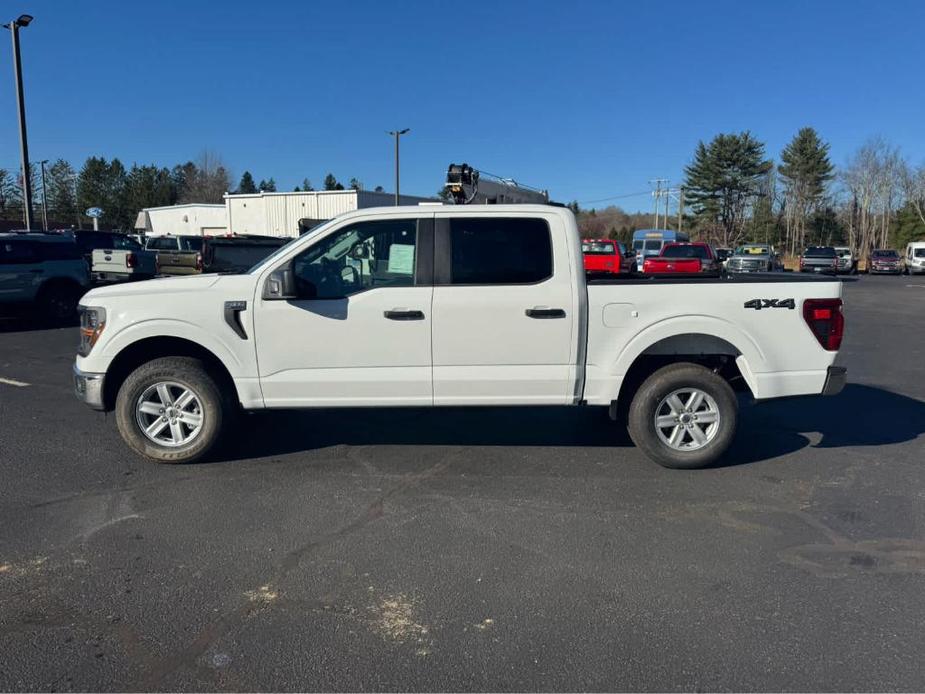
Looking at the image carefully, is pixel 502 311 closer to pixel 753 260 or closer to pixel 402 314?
pixel 402 314

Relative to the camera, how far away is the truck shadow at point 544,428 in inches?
229

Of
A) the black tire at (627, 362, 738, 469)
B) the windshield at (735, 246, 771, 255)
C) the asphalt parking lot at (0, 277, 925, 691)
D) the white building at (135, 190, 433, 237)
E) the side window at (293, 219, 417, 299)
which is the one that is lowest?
the asphalt parking lot at (0, 277, 925, 691)

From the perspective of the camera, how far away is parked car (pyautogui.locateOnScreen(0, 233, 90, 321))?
1257 centimetres

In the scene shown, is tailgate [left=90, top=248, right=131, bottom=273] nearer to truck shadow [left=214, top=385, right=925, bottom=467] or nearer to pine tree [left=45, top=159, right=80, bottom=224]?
truck shadow [left=214, top=385, right=925, bottom=467]

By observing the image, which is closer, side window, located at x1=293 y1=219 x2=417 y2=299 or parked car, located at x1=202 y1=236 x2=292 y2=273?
side window, located at x1=293 y1=219 x2=417 y2=299

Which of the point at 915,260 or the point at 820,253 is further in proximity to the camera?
Result: the point at 915,260

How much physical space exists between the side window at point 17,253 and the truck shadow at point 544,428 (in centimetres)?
899

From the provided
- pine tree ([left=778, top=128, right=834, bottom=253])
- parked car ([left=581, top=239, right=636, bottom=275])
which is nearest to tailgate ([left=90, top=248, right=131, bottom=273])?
parked car ([left=581, top=239, right=636, bottom=275])

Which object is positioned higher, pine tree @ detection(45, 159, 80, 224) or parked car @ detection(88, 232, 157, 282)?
pine tree @ detection(45, 159, 80, 224)

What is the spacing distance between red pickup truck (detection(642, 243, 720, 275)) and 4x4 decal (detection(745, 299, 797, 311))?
1569 cm

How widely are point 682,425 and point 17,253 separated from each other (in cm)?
1272

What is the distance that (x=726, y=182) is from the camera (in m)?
72.4

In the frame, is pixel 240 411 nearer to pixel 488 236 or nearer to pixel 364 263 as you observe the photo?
pixel 364 263

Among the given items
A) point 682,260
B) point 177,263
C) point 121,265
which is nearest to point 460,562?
point 177,263
